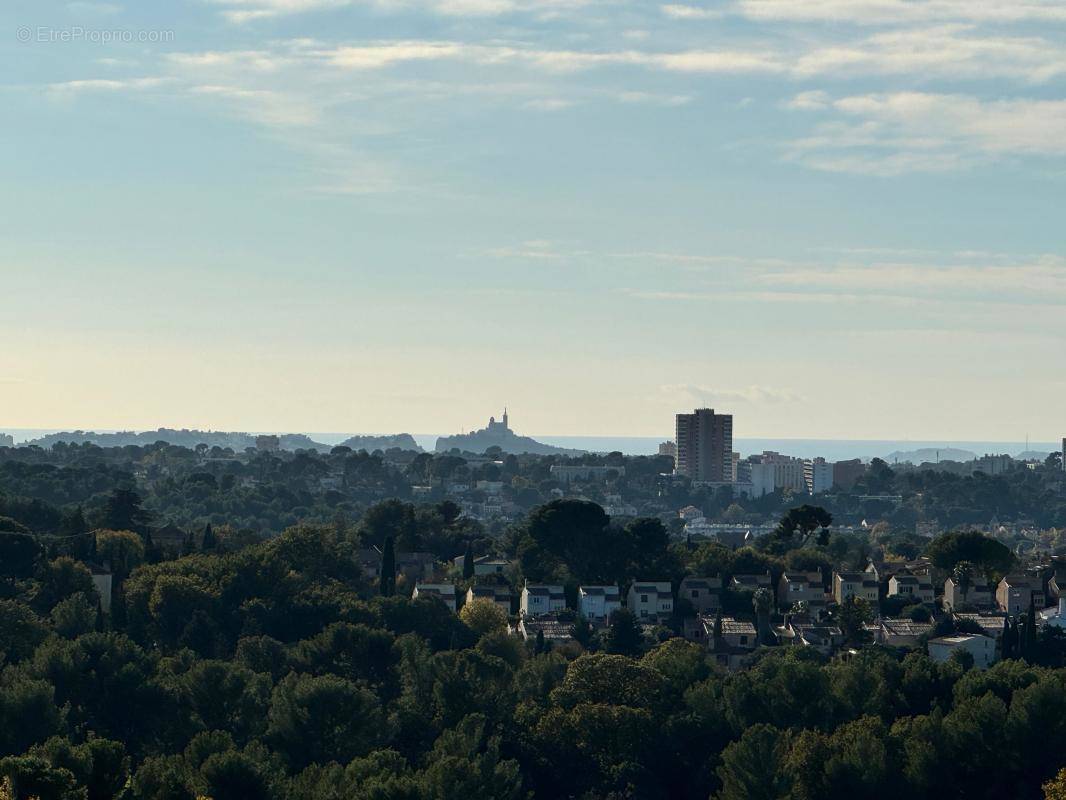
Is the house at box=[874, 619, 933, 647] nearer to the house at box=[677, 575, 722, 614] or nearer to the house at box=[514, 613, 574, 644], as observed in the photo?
the house at box=[677, 575, 722, 614]

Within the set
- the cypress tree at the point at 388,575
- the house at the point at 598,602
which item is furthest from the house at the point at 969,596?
the cypress tree at the point at 388,575

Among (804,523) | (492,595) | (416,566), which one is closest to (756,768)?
(492,595)

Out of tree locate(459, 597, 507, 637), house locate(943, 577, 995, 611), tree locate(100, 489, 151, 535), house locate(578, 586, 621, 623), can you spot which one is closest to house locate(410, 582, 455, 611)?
tree locate(459, 597, 507, 637)

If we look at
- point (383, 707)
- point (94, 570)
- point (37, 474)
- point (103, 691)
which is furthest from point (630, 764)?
point (37, 474)

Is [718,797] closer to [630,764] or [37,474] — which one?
[630,764]

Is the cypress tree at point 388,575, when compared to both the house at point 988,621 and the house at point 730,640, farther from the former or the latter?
the house at point 988,621

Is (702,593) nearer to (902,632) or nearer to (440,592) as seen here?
(902,632)
